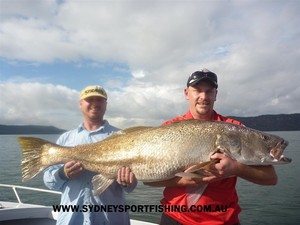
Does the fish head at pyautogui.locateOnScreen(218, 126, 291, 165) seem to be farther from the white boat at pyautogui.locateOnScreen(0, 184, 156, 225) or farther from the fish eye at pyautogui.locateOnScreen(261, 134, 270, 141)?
the white boat at pyautogui.locateOnScreen(0, 184, 156, 225)

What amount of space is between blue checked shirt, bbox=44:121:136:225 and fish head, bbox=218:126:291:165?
165 centimetres

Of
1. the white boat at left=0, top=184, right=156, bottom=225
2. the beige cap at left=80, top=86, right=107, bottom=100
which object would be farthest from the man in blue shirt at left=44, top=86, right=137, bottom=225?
the white boat at left=0, top=184, right=156, bottom=225

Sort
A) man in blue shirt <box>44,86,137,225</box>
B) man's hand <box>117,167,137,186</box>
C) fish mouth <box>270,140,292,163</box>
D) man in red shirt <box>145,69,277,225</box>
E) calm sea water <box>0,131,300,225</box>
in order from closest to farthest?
man in red shirt <box>145,69,277,225</box>
fish mouth <box>270,140,292,163</box>
man's hand <box>117,167,137,186</box>
man in blue shirt <box>44,86,137,225</box>
calm sea water <box>0,131,300,225</box>

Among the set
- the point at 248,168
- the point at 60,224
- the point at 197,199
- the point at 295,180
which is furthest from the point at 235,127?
the point at 295,180

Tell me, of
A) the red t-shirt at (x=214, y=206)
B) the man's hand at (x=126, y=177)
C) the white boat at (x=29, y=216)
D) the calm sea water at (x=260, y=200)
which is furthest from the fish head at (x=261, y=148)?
the calm sea water at (x=260, y=200)

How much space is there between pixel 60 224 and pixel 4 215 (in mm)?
3747

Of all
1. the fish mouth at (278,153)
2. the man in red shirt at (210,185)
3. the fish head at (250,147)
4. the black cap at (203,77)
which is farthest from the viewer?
the black cap at (203,77)

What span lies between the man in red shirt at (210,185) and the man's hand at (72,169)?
1428mm

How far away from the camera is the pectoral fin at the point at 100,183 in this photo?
15.7ft

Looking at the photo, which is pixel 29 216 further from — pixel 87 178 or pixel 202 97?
pixel 202 97

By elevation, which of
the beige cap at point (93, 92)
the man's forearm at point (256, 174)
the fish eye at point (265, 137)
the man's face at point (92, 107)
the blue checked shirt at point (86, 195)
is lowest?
the blue checked shirt at point (86, 195)

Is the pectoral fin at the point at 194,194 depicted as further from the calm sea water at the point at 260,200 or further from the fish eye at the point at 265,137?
the calm sea water at the point at 260,200

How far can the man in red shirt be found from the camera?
396cm

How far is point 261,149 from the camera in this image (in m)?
4.30
